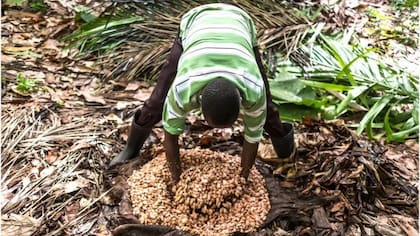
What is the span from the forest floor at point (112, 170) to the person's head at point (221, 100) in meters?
0.60

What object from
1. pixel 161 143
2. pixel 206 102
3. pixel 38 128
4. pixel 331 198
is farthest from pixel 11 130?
pixel 331 198

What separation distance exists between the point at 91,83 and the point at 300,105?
4.04ft

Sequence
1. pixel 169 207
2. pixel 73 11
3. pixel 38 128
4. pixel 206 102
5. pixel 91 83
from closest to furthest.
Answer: pixel 206 102 < pixel 169 207 < pixel 38 128 < pixel 91 83 < pixel 73 11

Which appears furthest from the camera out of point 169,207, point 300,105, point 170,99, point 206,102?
point 300,105

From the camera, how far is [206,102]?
6.02ft

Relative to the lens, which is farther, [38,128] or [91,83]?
[91,83]

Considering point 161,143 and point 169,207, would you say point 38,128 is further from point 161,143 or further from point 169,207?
point 169,207

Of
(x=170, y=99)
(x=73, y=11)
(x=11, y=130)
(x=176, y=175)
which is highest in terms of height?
(x=170, y=99)

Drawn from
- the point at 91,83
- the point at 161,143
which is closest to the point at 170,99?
the point at 161,143

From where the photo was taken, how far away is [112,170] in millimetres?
2539

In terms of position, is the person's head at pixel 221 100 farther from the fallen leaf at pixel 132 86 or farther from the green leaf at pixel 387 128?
the fallen leaf at pixel 132 86

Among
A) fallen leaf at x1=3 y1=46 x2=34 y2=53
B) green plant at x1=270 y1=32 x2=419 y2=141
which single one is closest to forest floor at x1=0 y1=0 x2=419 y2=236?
green plant at x1=270 y1=32 x2=419 y2=141

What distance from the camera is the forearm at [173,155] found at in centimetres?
218

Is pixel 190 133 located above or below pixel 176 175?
below
